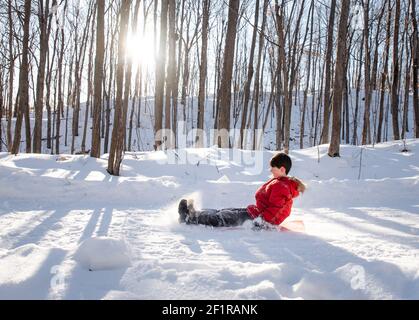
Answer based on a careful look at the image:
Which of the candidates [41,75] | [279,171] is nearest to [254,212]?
[279,171]

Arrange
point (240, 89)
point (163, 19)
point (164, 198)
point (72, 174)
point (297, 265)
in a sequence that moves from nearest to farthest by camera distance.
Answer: point (297, 265)
point (164, 198)
point (72, 174)
point (163, 19)
point (240, 89)

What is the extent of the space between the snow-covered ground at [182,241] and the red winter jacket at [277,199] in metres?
0.20

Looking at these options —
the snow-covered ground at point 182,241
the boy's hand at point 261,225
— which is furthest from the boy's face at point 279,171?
the snow-covered ground at point 182,241

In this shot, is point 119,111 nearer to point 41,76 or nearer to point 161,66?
point 161,66

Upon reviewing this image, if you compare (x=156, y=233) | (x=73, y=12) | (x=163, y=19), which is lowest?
(x=156, y=233)

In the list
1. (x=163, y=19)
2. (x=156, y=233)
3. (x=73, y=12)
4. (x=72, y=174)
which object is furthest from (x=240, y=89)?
(x=156, y=233)

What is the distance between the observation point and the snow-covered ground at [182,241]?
1.93m

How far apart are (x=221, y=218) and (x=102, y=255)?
1734mm

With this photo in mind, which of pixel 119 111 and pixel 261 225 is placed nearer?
pixel 261 225

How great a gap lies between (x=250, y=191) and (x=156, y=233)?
256 centimetres

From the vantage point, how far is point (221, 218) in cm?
375

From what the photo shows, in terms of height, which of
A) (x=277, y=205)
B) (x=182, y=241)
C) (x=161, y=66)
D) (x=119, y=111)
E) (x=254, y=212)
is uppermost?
(x=161, y=66)
